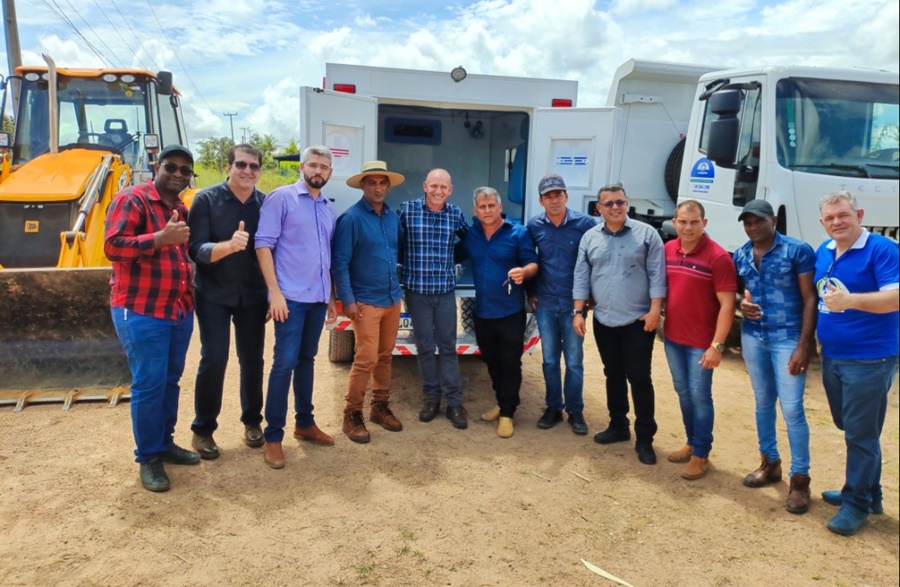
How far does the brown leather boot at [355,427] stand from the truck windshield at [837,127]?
429cm

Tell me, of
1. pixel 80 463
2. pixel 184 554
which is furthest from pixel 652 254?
pixel 80 463

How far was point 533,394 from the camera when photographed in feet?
17.8

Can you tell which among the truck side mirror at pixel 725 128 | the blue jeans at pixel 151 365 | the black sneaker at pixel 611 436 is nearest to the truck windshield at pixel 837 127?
the truck side mirror at pixel 725 128

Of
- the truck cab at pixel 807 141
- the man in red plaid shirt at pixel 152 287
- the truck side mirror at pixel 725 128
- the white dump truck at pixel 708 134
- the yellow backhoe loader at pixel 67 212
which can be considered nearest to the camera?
the man in red plaid shirt at pixel 152 287

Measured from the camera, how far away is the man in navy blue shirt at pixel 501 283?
14.4ft

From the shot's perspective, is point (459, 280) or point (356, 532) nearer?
point (356, 532)

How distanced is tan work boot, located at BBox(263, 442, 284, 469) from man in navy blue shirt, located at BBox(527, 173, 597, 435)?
1.88 m

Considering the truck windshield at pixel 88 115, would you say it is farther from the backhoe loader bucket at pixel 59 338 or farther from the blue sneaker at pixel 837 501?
the blue sneaker at pixel 837 501

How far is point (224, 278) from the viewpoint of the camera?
12.1 feet

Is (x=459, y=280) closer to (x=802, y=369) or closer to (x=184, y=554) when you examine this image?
(x=802, y=369)

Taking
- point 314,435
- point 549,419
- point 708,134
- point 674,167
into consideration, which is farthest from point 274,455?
point 674,167

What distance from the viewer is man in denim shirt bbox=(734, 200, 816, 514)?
3.38 meters

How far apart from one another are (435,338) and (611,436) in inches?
56.2

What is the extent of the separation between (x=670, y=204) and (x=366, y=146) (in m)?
4.41
